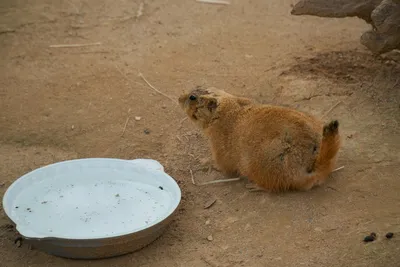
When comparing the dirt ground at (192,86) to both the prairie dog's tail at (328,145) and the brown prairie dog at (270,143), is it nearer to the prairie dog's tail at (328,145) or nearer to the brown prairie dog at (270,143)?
the brown prairie dog at (270,143)

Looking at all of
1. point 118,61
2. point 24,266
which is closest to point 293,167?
point 24,266

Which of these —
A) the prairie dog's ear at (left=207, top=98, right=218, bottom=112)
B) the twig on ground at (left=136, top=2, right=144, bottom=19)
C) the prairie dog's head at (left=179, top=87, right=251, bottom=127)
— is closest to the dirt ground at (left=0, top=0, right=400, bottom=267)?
the twig on ground at (left=136, top=2, right=144, bottom=19)

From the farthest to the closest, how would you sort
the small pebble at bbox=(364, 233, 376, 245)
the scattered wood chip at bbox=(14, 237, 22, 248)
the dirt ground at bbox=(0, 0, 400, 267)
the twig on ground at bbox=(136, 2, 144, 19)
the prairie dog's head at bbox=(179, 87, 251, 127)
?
the twig on ground at bbox=(136, 2, 144, 19) < the prairie dog's head at bbox=(179, 87, 251, 127) < the scattered wood chip at bbox=(14, 237, 22, 248) < the dirt ground at bbox=(0, 0, 400, 267) < the small pebble at bbox=(364, 233, 376, 245)

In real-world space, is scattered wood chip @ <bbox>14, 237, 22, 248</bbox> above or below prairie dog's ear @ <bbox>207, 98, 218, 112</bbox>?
below

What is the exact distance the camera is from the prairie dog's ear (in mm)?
5609

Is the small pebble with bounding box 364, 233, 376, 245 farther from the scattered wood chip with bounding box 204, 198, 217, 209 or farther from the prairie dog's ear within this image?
the prairie dog's ear

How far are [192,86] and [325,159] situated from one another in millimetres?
2350

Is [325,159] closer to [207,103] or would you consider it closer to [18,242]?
[207,103]

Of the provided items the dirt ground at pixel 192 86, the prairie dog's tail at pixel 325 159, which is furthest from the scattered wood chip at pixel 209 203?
the prairie dog's tail at pixel 325 159

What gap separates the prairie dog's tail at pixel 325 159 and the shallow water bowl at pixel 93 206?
0.97 metres

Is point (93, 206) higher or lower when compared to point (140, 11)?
lower

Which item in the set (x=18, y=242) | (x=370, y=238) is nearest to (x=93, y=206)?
(x=18, y=242)

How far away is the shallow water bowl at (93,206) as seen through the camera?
174 inches

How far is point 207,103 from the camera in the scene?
5648 mm
